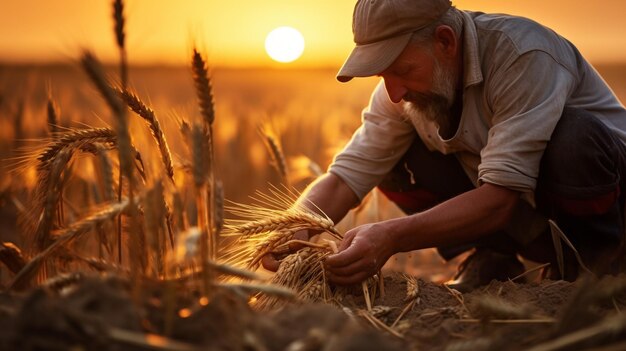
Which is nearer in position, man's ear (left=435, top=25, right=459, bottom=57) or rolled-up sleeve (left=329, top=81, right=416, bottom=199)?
man's ear (left=435, top=25, right=459, bottom=57)

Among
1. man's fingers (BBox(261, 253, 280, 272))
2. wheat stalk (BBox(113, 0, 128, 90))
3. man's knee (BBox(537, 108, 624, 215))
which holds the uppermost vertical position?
wheat stalk (BBox(113, 0, 128, 90))

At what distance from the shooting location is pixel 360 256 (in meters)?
2.42

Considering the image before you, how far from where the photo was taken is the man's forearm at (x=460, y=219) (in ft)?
8.51

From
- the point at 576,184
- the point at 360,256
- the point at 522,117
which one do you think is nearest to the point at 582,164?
the point at 576,184

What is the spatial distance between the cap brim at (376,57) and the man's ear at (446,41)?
12 cm

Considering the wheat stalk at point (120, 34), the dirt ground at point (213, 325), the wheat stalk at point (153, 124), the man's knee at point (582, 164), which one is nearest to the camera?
the dirt ground at point (213, 325)

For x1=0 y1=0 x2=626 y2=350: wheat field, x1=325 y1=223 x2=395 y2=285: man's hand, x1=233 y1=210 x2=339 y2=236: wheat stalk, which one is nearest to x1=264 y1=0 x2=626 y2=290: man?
x1=325 y1=223 x2=395 y2=285: man's hand

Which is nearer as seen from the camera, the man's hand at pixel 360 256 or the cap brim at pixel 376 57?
the man's hand at pixel 360 256

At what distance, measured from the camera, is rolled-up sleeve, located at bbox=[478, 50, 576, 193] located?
266 cm

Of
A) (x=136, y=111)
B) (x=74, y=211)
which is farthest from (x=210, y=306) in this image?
(x=74, y=211)

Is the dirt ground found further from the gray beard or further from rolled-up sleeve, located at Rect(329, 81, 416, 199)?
rolled-up sleeve, located at Rect(329, 81, 416, 199)

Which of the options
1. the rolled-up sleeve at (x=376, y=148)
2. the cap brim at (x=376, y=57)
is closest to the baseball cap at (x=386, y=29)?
the cap brim at (x=376, y=57)

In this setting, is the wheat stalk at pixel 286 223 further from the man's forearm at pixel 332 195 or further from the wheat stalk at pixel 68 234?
the man's forearm at pixel 332 195

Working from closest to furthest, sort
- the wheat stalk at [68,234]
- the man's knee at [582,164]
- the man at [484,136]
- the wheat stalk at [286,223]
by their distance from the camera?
1. the wheat stalk at [68,234]
2. the wheat stalk at [286,223]
3. the man at [484,136]
4. the man's knee at [582,164]
